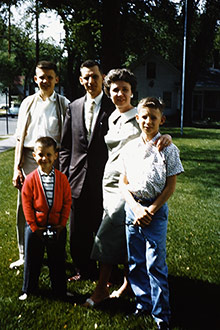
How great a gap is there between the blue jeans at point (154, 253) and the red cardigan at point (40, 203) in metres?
0.59

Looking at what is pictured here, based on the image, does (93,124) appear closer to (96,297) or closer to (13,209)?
(96,297)

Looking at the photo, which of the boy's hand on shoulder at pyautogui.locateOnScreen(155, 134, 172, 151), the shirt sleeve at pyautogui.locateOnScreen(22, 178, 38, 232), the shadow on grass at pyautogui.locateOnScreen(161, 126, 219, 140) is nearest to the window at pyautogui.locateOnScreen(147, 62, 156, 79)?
the shadow on grass at pyautogui.locateOnScreen(161, 126, 219, 140)

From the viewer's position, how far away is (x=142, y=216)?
2.92m

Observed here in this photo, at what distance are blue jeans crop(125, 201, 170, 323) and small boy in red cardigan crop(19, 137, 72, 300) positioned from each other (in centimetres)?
61

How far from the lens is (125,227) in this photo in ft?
11.2

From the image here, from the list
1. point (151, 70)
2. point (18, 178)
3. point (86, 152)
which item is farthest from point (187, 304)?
point (151, 70)

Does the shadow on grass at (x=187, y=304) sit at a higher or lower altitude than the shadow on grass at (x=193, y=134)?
lower

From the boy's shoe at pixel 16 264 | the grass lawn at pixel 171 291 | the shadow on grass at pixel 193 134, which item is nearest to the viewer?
the grass lawn at pixel 171 291

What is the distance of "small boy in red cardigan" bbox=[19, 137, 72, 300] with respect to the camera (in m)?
3.27

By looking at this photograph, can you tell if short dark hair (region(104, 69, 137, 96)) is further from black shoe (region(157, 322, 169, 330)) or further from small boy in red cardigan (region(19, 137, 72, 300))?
black shoe (region(157, 322, 169, 330))

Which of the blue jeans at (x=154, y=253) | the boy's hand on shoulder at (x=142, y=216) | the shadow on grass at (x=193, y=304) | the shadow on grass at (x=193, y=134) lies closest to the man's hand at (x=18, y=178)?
the blue jeans at (x=154, y=253)

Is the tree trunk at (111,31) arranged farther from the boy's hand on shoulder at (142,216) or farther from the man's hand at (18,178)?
the boy's hand on shoulder at (142,216)

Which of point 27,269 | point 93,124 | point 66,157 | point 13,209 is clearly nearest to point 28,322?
point 27,269

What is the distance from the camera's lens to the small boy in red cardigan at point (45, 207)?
→ 327cm
